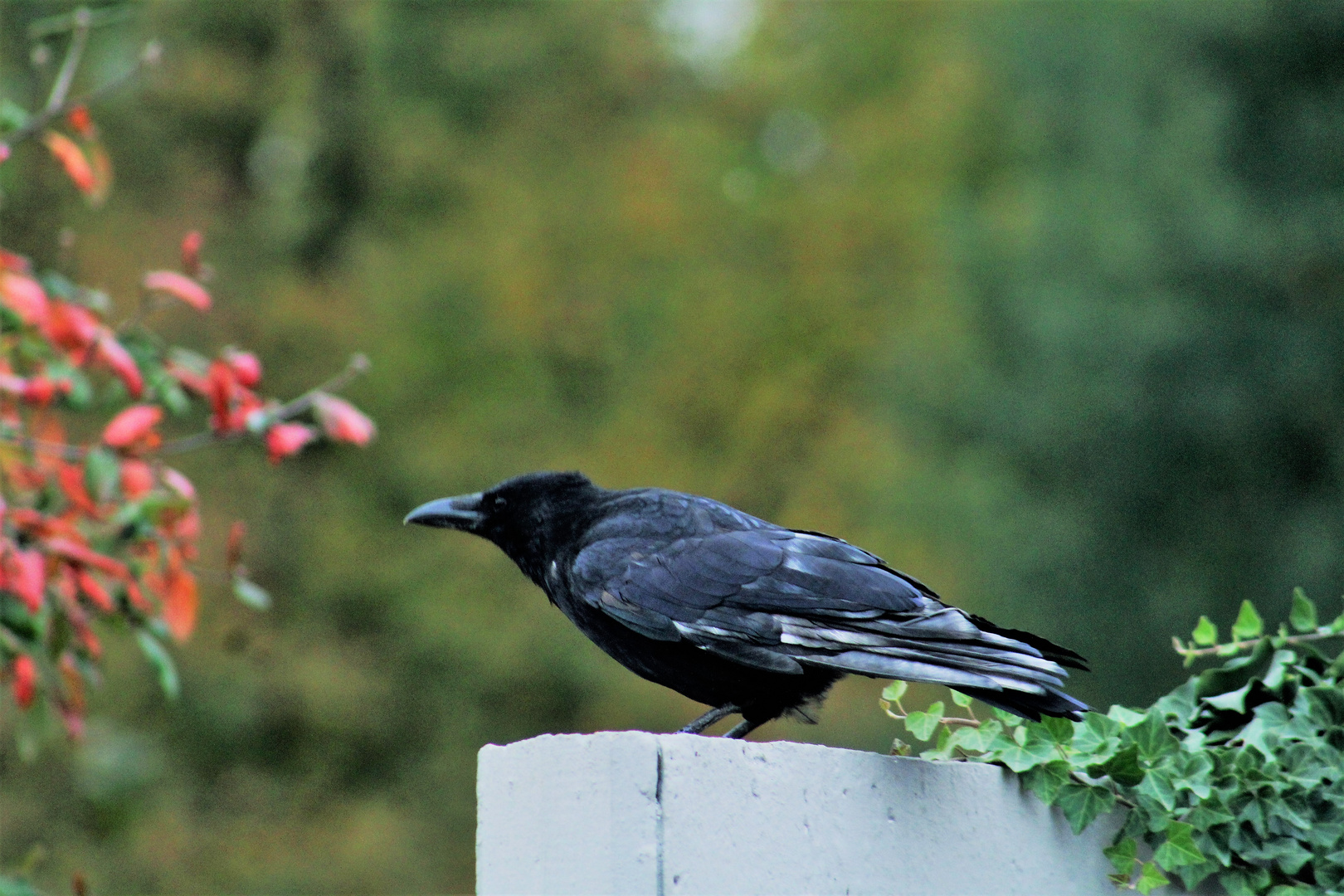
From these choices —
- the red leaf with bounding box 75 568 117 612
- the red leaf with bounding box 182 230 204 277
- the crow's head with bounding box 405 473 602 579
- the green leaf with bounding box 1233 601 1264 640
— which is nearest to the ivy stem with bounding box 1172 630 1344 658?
the green leaf with bounding box 1233 601 1264 640

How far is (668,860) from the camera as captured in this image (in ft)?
7.88

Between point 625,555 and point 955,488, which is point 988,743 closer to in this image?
point 625,555

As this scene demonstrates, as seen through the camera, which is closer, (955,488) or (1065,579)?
(1065,579)

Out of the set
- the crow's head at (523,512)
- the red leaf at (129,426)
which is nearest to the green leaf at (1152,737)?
the crow's head at (523,512)

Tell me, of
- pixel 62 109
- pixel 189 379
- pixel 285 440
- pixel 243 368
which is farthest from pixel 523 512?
pixel 62 109

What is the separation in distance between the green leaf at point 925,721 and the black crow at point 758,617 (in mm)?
63

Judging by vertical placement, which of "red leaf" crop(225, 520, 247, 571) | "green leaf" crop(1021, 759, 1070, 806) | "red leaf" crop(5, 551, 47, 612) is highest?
"red leaf" crop(225, 520, 247, 571)

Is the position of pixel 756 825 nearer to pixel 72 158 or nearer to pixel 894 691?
pixel 894 691

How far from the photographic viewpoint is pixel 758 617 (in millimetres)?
3168

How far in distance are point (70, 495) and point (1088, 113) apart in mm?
12550

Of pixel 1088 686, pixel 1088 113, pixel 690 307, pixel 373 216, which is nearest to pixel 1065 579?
pixel 1088 686

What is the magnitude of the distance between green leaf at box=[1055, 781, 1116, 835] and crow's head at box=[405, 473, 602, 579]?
1.47 meters

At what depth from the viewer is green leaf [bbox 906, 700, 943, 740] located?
299 cm

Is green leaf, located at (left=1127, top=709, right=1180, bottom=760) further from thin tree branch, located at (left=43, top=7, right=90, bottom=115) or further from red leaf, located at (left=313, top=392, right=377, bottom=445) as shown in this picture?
thin tree branch, located at (left=43, top=7, right=90, bottom=115)
